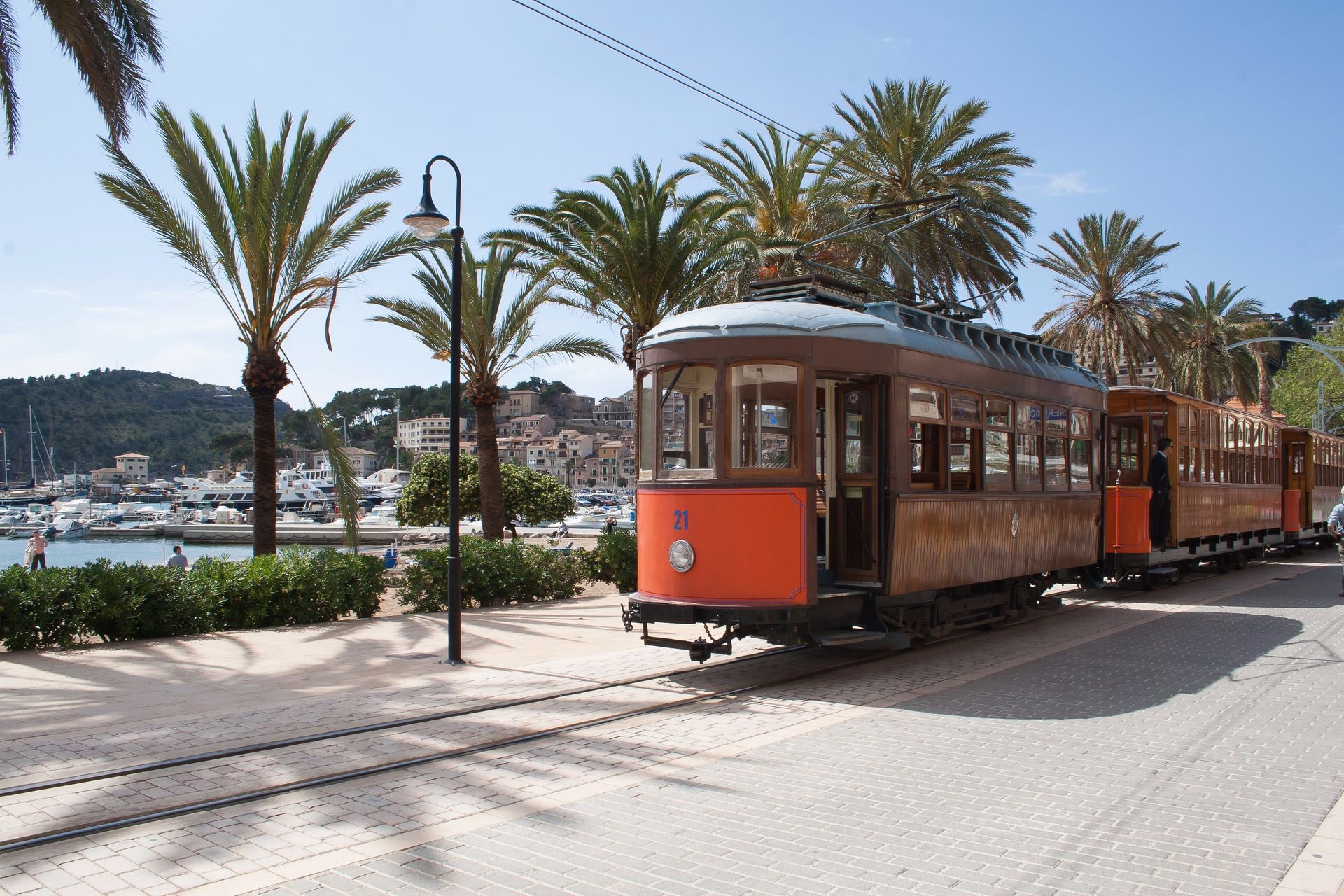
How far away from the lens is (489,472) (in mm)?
21875

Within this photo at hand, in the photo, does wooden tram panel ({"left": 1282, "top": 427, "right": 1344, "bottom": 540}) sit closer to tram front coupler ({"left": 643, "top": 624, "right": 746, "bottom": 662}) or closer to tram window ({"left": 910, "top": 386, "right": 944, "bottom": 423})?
tram window ({"left": 910, "top": 386, "right": 944, "bottom": 423})

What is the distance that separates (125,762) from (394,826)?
2.40 metres

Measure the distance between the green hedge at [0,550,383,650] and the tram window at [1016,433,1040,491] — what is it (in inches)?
363

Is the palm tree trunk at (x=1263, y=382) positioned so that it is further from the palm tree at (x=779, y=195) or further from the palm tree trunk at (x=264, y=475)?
the palm tree trunk at (x=264, y=475)

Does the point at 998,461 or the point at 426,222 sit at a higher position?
the point at 426,222

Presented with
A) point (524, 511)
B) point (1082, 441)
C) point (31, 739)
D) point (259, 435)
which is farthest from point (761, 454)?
point (524, 511)

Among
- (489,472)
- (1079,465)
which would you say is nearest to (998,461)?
(1079,465)

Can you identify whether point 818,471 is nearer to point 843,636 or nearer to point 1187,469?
point 843,636

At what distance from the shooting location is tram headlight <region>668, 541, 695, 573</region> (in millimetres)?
9211

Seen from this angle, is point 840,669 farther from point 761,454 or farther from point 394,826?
point 394,826

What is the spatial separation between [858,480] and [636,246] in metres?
11.4

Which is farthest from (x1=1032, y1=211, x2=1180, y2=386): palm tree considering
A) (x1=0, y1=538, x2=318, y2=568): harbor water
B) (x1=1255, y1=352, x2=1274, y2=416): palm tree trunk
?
(x1=0, y1=538, x2=318, y2=568): harbor water

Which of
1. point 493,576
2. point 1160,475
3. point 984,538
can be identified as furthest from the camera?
point 1160,475

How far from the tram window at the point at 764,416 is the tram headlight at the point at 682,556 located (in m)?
0.87
